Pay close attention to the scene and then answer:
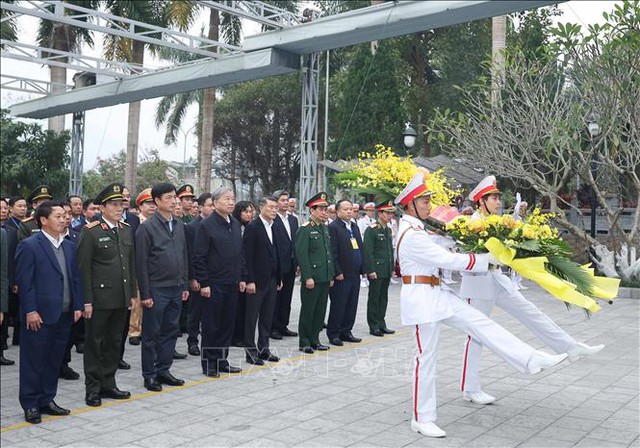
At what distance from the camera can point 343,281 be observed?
9148 millimetres

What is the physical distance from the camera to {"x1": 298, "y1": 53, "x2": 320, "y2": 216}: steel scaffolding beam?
47.1ft

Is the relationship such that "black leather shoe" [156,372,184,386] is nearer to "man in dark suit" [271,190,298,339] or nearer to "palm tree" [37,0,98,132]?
"man in dark suit" [271,190,298,339]

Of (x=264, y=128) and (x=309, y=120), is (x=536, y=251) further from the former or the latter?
(x=264, y=128)

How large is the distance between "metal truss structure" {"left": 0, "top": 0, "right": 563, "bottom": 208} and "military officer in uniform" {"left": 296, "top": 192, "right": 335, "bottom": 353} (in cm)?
412

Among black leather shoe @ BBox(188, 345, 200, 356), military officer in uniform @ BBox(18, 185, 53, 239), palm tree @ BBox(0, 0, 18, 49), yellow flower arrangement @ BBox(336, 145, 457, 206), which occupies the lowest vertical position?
black leather shoe @ BBox(188, 345, 200, 356)

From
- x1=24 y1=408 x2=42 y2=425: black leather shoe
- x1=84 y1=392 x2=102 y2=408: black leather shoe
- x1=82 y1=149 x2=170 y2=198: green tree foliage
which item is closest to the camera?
x1=24 y1=408 x2=42 y2=425: black leather shoe

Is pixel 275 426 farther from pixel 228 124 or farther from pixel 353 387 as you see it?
pixel 228 124

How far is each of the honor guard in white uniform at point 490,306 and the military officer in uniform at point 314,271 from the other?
7.87 feet

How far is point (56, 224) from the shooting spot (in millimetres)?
5656

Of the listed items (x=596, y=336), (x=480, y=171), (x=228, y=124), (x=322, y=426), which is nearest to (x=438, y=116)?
(x=480, y=171)

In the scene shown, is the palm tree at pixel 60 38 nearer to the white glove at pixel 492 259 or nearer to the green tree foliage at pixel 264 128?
the green tree foliage at pixel 264 128

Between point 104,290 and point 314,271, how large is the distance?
2895mm

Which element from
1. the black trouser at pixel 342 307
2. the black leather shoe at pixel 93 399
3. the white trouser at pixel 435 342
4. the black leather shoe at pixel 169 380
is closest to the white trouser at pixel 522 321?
the white trouser at pixel 435 342

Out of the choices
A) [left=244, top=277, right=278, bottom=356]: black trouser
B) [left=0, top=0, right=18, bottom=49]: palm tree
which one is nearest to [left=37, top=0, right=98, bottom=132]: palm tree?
[left=0, top=0, right=18, bottom=49]: palm tree
